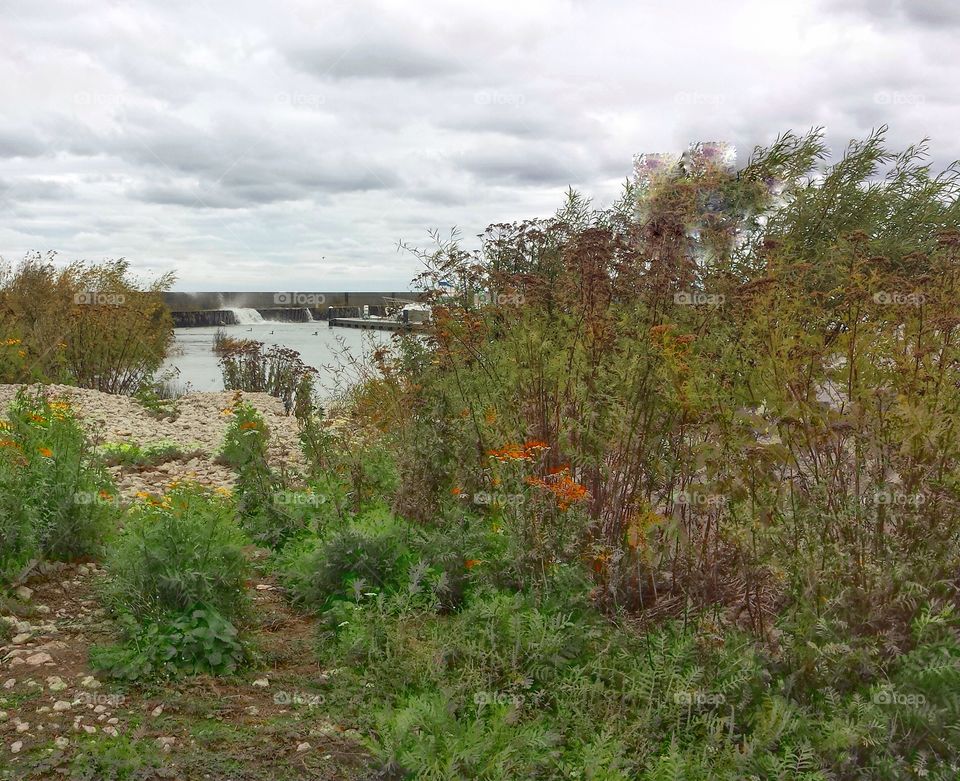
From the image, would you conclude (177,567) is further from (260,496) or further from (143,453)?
(143,453)

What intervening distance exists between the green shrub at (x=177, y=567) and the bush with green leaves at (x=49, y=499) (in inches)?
25.0

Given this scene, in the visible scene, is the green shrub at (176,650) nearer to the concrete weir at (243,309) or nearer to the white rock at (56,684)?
the white rock at (56,684)

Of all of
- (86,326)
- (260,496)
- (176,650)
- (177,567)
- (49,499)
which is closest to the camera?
(176,650)

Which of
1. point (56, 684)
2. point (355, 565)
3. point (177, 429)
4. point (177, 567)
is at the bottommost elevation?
point (56, 684)

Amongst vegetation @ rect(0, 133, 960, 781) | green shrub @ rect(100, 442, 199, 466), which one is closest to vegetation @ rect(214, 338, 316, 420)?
green shrub @ rect(100, 442, 199, 466)

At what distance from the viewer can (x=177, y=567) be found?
4371 mm

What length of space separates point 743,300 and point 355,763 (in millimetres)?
2750

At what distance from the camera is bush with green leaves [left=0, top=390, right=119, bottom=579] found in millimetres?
4980

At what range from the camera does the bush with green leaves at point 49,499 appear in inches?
196

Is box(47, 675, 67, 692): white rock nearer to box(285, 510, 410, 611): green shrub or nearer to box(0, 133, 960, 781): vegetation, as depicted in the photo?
box(0, 133, 960, 781): vegetation

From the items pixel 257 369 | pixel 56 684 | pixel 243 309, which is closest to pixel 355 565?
pixel 56 684

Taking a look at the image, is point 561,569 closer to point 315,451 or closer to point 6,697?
point 6,697

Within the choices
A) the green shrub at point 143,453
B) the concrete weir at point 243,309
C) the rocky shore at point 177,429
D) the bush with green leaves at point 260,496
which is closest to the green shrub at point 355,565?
the bush with green leaves at point 260,496

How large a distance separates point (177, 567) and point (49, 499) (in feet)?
4.57
